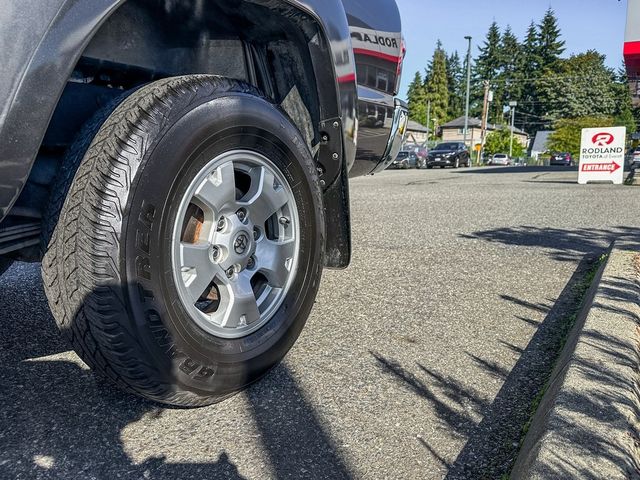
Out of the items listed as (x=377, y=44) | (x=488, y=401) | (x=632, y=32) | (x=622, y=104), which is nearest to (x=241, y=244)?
(x=488, y=401)

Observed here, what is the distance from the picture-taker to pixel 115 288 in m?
1.62

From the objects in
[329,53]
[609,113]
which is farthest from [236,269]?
[609,113]

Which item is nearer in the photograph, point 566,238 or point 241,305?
point 241,305

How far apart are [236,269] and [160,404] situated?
0.52m

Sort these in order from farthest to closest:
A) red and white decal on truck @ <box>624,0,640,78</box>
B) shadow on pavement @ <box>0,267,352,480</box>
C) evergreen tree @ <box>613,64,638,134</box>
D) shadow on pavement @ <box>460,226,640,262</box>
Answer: evergreen tree @ <box>613,64,638,134</box> < red and white decal on truck @ <box>624,0,640,78</box> < shadow on pavement @ <box>460,226,640,262</box> < shadow on pavement @ <box>0,267,352,480</box>

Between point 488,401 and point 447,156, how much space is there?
32797mm

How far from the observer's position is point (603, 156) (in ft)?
46.9

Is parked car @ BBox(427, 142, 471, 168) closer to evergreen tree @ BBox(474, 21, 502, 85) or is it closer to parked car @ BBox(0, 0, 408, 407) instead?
parked car @ BBox(0, 0, 408, 407)

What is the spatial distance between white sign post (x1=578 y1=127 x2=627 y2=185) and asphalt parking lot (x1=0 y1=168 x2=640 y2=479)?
11746 millimetres

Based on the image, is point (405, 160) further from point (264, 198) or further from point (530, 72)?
point (530, 72)

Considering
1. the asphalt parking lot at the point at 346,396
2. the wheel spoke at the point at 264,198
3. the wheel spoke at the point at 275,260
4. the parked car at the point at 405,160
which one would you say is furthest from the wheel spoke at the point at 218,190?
the parked car at the point at 405,160

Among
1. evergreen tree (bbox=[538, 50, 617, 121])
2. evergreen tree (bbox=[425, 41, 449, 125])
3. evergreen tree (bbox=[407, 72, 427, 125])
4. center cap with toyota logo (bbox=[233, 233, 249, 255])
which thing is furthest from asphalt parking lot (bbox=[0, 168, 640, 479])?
evergreen tree (bbox=[425, 41, 449, 125])

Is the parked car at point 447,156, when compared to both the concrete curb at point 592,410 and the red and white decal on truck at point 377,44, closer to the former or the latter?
the red and white decal on truck at point 377,44

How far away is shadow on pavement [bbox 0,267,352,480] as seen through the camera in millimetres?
1597
